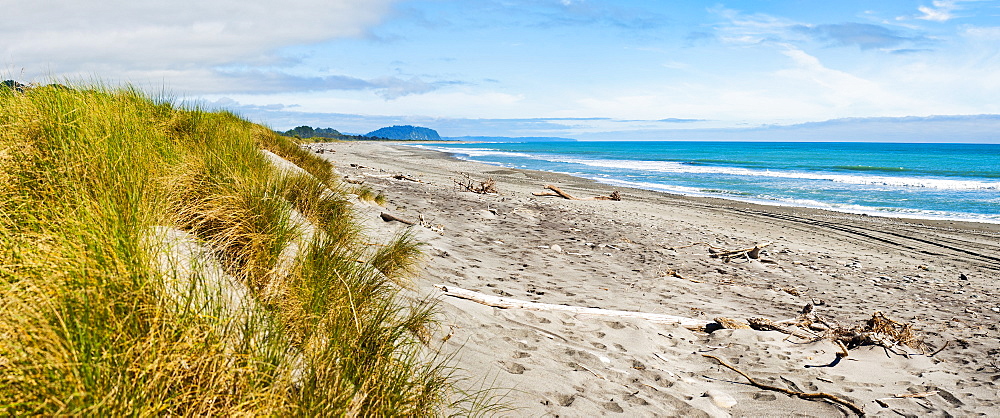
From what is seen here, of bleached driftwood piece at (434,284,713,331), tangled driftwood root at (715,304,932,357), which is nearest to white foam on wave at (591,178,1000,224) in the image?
tangled driftwood root at (715,304,932,357)

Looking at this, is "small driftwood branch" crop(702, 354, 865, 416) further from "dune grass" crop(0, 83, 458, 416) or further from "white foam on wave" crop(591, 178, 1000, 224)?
"white foam on wave" crop(591, 178, 1000, 224)

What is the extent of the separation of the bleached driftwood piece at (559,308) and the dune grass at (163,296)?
0.82 meters

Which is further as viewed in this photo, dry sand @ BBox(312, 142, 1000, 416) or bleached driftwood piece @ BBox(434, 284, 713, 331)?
bleached driftwood piece @ BBox(434, 284, 713, 331)

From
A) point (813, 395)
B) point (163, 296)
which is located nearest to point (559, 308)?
point (813, 395)

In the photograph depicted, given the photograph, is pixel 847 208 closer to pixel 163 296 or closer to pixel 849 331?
pixel 849 331

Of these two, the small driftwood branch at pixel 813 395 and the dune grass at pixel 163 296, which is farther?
the small driftwood branch at pixel 813 395

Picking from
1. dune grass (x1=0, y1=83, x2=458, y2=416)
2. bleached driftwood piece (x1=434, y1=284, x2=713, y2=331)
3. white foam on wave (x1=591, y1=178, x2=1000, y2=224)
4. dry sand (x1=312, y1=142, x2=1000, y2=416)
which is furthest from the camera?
white foam on wave (x1=591, y1=178, x2=1000, y2=224)

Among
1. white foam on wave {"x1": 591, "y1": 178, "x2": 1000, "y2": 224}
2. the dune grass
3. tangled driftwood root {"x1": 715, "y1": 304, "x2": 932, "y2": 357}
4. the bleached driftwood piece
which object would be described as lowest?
white foam on wave {"x1": 591, "y1": 178, "x2": 1000, "y2": 224}

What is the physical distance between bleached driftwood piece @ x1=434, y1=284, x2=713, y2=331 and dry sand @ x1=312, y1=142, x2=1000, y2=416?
117 mm

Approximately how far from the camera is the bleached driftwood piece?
5438 mm

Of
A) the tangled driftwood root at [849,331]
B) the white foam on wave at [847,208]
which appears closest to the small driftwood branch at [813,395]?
the tangled driftwood root at [849,331]

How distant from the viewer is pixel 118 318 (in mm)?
2115

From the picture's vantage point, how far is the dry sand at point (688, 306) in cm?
406

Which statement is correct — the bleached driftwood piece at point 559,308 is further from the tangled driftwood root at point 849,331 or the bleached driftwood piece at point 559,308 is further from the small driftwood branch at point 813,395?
the small driftwood branch at point 813,395
